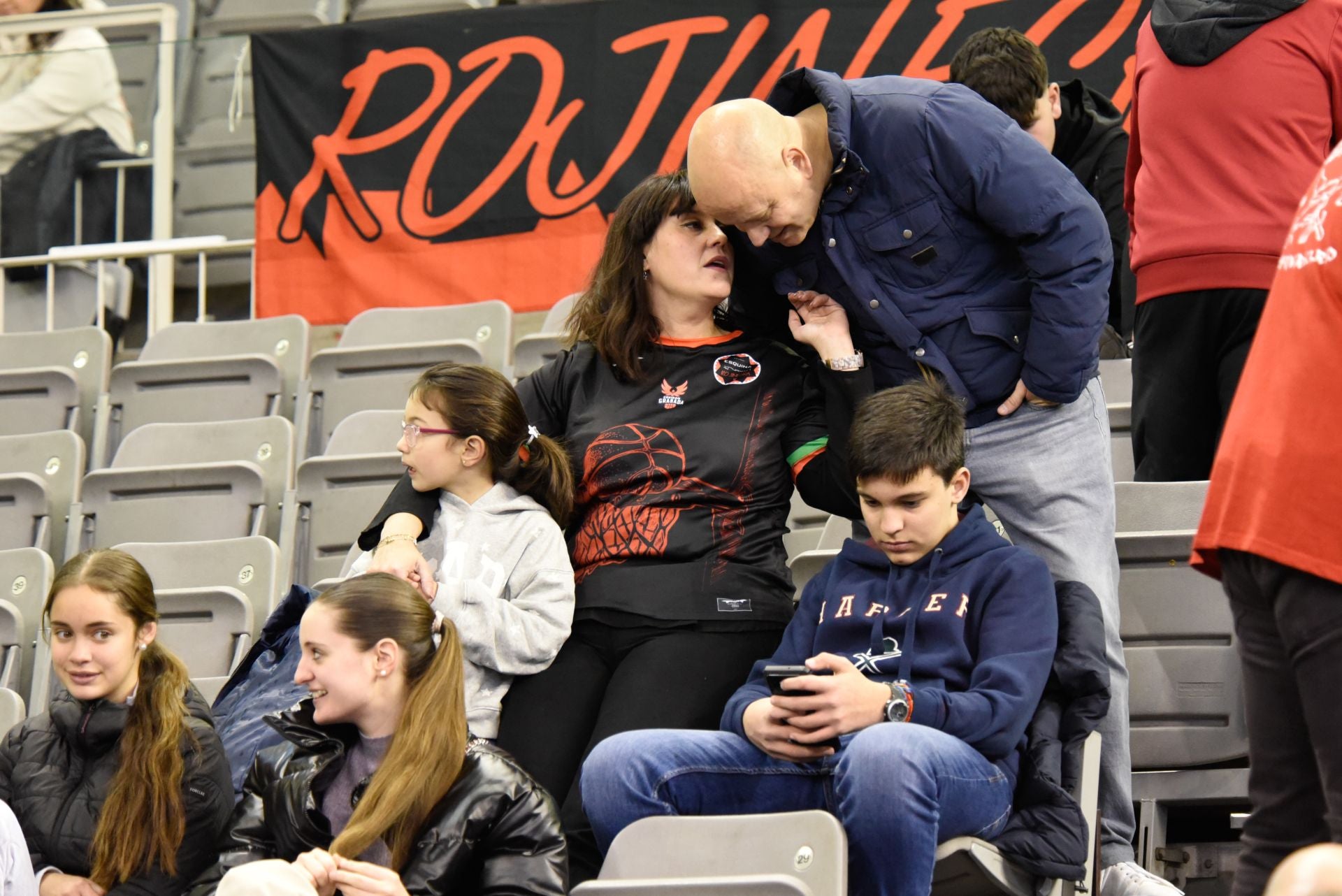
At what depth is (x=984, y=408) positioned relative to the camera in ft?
9.31

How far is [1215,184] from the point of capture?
3.29 metres

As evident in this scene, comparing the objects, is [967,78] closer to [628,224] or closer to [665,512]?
[628,224]

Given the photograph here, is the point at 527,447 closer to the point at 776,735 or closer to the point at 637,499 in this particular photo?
the point at 637,499

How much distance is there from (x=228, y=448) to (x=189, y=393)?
0.49m

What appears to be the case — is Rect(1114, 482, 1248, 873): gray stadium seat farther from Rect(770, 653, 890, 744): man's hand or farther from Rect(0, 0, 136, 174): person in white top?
Rect(0, 0, 136, 174): person in white top

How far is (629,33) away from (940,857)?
374 centimetres

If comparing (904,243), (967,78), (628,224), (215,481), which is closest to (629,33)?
(967,78)

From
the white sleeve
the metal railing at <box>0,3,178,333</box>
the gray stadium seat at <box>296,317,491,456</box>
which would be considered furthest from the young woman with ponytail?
the metal railing at <box>0,3,178,333</box>

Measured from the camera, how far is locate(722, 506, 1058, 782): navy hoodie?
7.67ft

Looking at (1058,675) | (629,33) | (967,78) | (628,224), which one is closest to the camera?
(1058,675)

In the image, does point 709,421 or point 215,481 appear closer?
point 709,421

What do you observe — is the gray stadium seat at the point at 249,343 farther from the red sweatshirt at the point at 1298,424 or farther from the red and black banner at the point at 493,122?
the red sweatshirt at the point at 1298,424

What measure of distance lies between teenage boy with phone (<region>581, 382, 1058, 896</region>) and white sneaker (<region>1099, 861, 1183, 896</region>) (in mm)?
351

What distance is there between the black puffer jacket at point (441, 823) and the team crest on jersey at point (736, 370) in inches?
33.7
